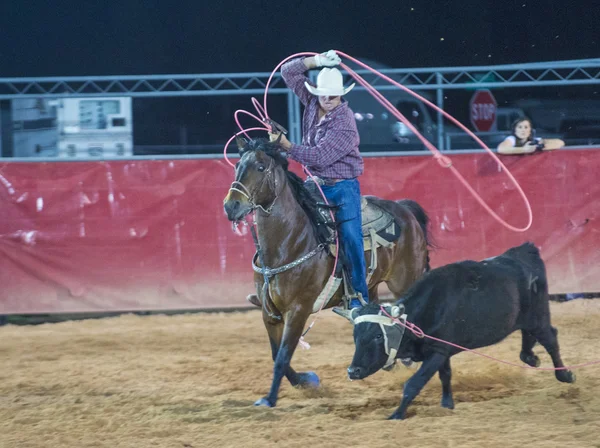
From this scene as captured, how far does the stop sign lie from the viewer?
35.6 feet

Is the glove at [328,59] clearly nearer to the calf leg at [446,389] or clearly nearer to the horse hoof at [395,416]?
the calf leg at [446,389]

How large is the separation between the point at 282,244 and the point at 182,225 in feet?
13.2

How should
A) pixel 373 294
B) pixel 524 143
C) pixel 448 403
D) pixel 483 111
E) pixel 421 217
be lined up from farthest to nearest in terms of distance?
1. pixel 483 111
2. pixel 524 143
3. pixel 421 217
4. pixel 373 294
5. pixel 448 403

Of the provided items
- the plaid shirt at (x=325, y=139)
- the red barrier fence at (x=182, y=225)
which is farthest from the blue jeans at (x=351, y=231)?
the red barrier fence at (x=182, y=225)

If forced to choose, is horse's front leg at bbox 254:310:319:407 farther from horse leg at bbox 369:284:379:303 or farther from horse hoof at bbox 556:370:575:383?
horse hoof at bbox 556:370:575:383

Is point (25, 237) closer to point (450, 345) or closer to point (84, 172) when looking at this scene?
point (84, 172)

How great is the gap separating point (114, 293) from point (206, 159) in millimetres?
1983

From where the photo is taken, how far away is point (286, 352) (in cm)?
565

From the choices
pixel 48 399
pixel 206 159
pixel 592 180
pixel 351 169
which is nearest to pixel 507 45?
pixel 592 180

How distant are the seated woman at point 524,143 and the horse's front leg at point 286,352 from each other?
15.5 ft

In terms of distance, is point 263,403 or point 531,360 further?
point 531,360

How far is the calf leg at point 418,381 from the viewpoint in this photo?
5105mm

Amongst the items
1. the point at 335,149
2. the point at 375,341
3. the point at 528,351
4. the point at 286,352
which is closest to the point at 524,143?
the point at 528,351

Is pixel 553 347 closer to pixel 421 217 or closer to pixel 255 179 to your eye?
pixel 421 217
